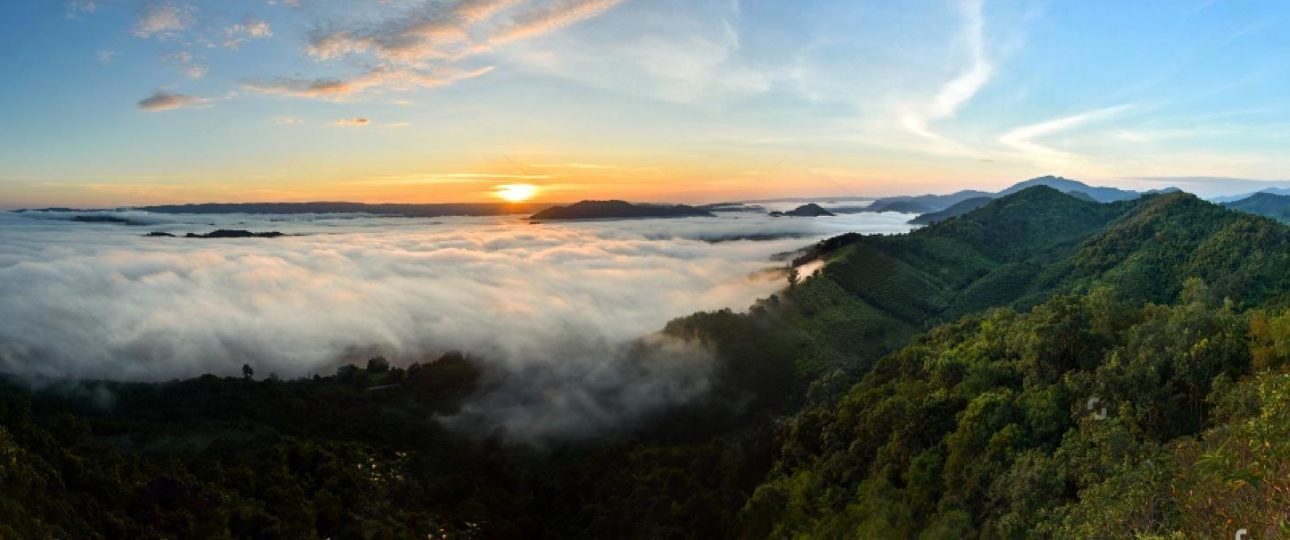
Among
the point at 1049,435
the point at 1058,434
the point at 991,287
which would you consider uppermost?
the point at 1058,434

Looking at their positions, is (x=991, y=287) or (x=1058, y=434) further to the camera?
(x=991, y=287)

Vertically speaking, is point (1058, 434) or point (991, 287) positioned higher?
point (1058, 434)

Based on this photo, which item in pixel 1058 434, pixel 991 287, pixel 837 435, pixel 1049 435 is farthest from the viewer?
pixel 991 287

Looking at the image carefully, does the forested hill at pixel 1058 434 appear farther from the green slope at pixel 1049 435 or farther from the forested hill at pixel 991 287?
the forested hill at pixel 991 287

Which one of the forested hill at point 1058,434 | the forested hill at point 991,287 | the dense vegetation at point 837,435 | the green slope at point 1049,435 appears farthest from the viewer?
the forested hill at point 991,287

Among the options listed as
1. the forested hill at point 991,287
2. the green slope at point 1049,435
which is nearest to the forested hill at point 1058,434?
the green slope at point 1049,435

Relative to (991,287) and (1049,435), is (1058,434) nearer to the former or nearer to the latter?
(1049,435)

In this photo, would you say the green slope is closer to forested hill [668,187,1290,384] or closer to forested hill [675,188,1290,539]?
forested hill [675,188,1290,539]

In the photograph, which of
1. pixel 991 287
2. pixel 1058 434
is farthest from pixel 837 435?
pixel 991 287

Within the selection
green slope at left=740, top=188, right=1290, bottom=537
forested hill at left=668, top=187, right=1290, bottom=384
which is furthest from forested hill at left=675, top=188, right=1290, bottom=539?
forested hill at left=668, top=187, right=1290, bottom=384
